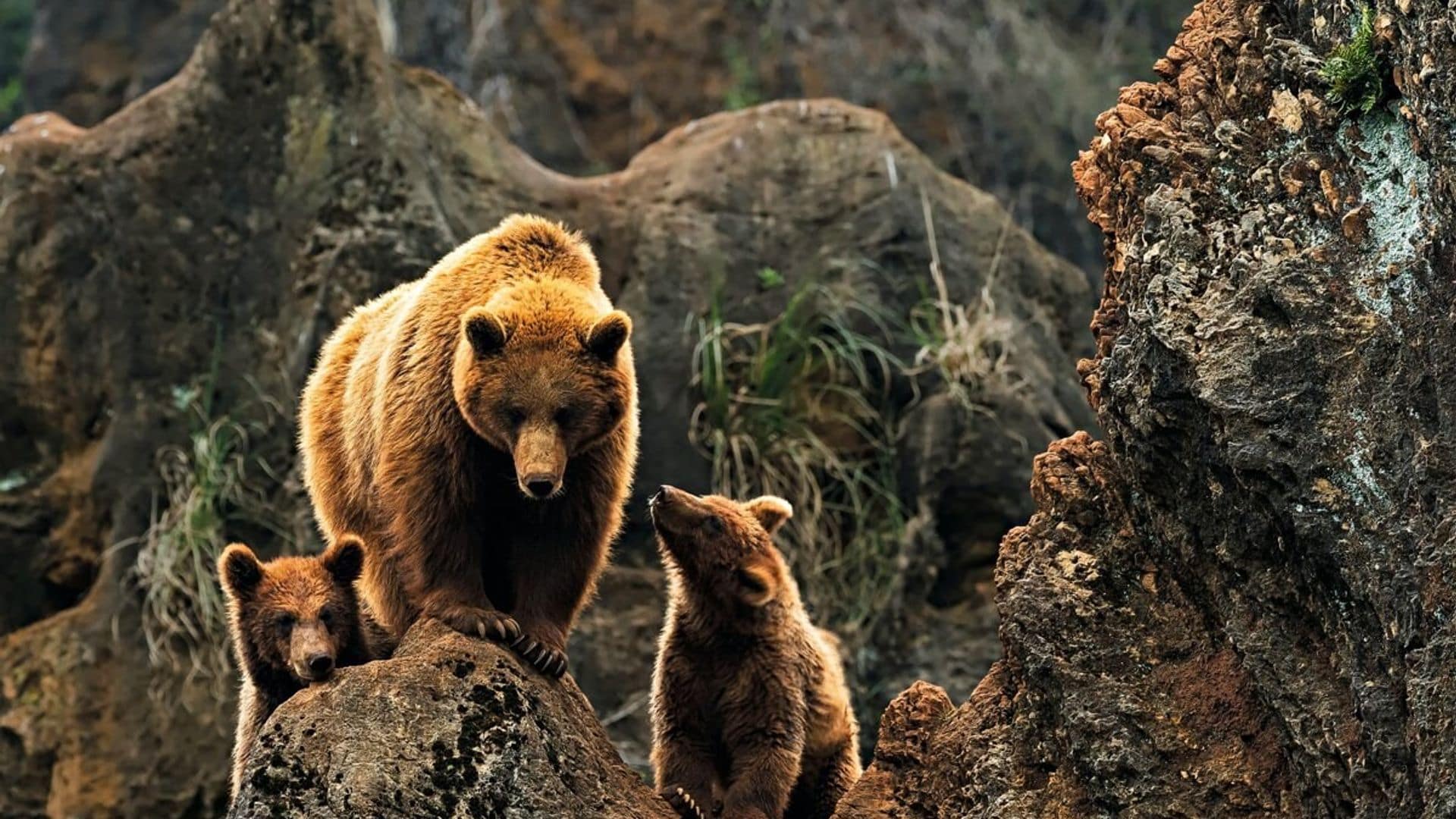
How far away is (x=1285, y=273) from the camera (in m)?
5.45

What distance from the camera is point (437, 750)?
6.02 metres

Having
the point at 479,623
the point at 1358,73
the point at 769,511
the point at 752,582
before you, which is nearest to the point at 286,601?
the point at 479,623

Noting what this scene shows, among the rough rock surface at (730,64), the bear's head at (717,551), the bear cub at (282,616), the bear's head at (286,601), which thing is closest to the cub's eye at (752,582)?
the bear's head at (717,551)

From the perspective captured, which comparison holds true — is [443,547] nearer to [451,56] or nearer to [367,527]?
[367,527]

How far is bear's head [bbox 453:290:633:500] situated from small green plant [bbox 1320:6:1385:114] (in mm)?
2659

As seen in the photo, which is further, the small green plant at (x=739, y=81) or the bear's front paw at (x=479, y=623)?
the small green plant at (x=739, y=81)

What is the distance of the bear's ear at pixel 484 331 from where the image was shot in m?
7.01

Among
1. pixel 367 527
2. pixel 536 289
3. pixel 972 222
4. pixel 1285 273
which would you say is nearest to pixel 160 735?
pixel 367 527

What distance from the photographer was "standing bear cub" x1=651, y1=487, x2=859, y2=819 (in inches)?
288

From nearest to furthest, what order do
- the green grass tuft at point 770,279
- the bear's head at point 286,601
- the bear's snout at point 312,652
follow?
the bear's snout at point 312,652, the bear's head at point 286,601, the green grass tuft at point 770,279

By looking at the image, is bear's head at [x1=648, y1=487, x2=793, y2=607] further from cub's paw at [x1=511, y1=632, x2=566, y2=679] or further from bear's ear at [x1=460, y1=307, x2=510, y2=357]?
bear's ear at [x1=460, y1=307, x2=510, y2=357]

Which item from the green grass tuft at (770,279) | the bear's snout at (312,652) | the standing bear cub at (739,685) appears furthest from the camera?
the green grass tuft at (770,279)

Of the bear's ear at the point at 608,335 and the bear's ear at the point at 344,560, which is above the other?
the bear's ear at the point at 608,335

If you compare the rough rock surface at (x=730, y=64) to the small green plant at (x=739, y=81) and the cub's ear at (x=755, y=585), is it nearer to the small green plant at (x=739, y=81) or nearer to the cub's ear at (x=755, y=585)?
the small green plant at (x=739, y=81)
